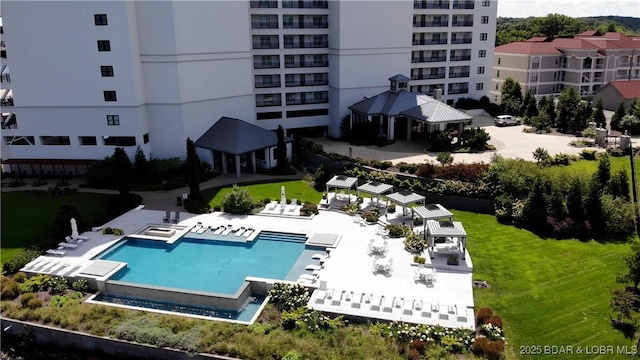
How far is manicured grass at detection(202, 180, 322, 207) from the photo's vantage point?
3881cm

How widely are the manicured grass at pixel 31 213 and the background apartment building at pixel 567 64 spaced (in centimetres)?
5929

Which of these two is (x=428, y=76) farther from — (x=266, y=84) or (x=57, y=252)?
(x=57, y=252)

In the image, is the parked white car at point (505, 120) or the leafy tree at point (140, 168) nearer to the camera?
the leafy tree at point (140, 168)

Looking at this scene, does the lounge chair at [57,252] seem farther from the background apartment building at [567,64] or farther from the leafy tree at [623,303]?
the background apartment building at [567,64]

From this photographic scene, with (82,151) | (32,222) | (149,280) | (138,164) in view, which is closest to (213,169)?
(138,164)

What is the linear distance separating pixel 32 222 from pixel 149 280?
44.5 feet

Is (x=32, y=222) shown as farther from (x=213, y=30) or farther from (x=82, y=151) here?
(x=213, y=30)

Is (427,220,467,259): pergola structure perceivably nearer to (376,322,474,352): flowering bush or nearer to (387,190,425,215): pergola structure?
(387,190,425,215): pergola structure

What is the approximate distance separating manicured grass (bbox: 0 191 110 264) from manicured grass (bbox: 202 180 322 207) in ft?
27.6

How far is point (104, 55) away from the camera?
4212 centimetres

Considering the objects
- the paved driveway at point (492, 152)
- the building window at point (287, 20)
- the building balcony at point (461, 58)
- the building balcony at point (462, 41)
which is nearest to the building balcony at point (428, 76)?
the building balcony at point (461, 58)

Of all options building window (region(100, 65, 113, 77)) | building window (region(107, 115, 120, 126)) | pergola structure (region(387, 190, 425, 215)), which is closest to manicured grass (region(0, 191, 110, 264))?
building window (region(107, 115, 120, 126))

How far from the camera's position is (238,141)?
44406 mm

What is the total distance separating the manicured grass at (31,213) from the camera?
104ft
